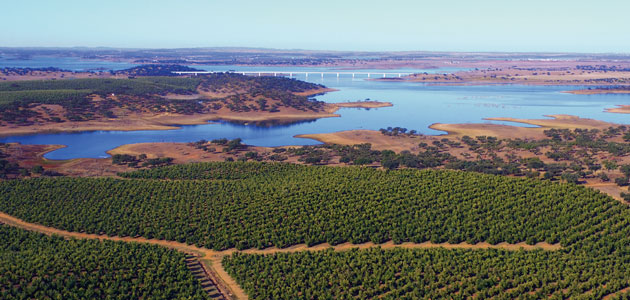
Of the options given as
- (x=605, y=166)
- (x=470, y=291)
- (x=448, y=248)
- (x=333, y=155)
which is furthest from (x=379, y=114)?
(x=470, y=291)

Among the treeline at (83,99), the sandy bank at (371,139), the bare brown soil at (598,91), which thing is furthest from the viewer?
the bare brown soil at (598,91)

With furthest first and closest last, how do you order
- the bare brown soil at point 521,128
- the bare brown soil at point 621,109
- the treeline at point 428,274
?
the bare brown soil at point 621,109, the bare brown soil at point 521,128, the treeline at point 428,274

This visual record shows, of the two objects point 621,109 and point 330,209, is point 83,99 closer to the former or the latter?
point 330,209

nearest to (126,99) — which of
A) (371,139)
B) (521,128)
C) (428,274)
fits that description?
(371,139)

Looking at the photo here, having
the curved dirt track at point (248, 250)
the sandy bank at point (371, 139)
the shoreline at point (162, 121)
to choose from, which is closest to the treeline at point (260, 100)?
the shoreline at point (162, 121)

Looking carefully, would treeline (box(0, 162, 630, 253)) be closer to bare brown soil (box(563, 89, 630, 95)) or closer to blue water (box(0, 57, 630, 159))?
blue water (box(0, 57, 630, 159))

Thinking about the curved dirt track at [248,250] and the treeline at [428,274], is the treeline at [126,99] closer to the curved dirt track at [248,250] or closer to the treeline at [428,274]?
the curved dirt track at [248,250]

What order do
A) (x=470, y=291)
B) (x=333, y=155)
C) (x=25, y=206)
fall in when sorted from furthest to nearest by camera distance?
1. (x=333, y=155)
2. (x=25, y=206)
3. (x=470, y=291)

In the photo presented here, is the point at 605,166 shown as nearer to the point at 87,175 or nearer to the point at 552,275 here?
the point at 552,275
